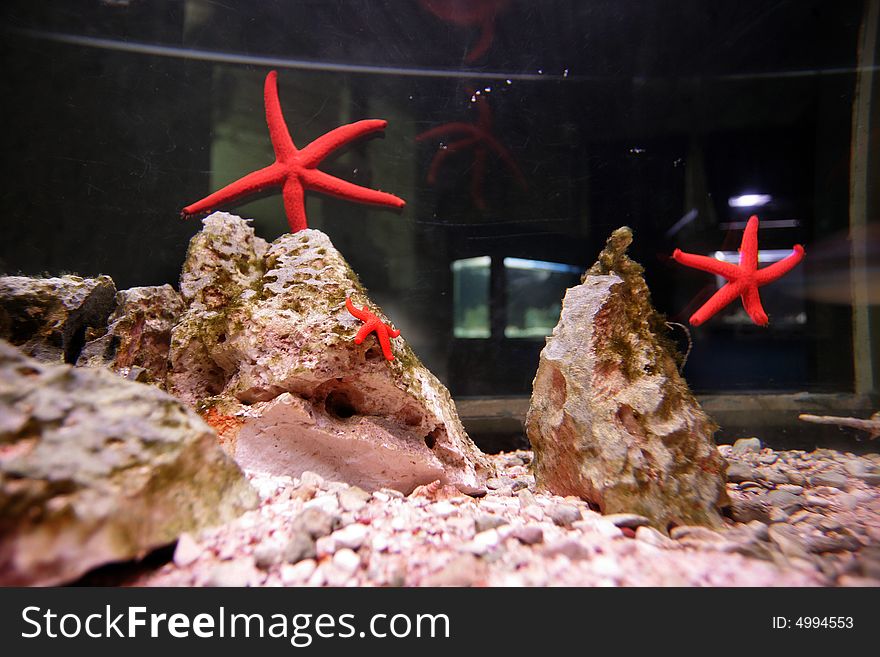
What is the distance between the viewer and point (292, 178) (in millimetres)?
2955

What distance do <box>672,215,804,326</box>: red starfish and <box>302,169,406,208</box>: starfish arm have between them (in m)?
2.26

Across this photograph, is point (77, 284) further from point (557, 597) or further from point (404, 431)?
point (557, 597)

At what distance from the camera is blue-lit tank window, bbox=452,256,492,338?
3.26 meters

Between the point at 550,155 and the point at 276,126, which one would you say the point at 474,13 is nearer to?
the point at 550,155

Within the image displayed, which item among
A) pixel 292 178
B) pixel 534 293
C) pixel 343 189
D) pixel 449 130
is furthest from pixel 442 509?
pixel 449 130

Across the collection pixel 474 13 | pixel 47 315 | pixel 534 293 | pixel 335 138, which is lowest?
pixel 47 315

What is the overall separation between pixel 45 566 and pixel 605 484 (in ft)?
5.93

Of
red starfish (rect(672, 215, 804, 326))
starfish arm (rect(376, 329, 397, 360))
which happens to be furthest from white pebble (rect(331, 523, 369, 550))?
red starfish (rect(672, 215, 804, 326))

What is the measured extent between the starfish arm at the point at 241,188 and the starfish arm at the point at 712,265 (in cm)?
307

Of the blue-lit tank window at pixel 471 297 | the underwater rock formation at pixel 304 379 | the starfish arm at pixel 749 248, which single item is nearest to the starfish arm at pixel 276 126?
the underwater rock formation at pixel 304 379

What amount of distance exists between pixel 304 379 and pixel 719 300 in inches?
117

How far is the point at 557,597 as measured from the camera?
1034 mm

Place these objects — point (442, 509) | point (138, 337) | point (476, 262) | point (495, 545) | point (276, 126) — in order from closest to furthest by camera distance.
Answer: point (495, 545)
point (442, 509)
point (138, 337)
point (276, 126)
point (476, 262)

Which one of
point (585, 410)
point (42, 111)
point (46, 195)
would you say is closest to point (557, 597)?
point (585, 410)
